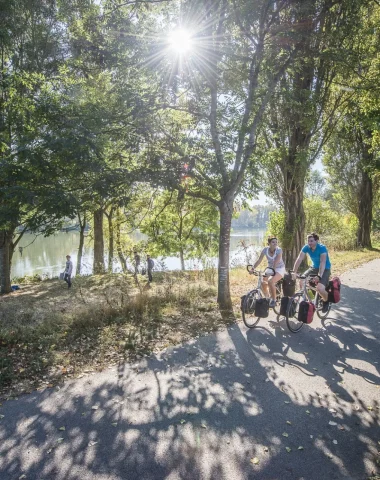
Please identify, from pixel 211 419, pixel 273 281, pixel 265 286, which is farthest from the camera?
pixel 265 286

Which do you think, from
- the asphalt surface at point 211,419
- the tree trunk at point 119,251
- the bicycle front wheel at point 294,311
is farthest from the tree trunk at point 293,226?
the tree trunk at point 119,251

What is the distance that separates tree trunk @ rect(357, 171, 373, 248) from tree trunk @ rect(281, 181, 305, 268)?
13.0m

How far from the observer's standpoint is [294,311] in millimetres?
7188

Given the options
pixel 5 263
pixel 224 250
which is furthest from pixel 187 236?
pixel 224 250

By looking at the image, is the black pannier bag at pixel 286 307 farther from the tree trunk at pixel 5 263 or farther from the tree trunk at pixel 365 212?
the tree trunk at pixel 365 212

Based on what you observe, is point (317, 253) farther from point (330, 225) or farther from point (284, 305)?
point (330, 225)

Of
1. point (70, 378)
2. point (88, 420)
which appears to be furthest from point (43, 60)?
point (88, 420)

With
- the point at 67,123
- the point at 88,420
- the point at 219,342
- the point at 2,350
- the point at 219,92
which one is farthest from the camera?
the point at 219,92

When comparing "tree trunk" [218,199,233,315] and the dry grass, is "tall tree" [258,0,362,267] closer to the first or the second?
"tree trunk" [218,199,233,315]

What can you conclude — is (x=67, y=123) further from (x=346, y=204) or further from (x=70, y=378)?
(x=346, y=204)

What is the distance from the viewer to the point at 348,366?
5453 millimetres

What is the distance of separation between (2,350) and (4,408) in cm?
208

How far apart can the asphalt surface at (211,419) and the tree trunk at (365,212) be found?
2139 cm

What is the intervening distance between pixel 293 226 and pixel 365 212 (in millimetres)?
13911
